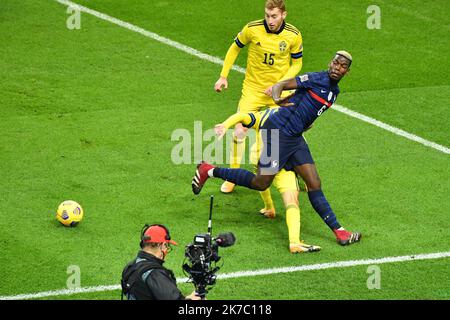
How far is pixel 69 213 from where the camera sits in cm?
1486

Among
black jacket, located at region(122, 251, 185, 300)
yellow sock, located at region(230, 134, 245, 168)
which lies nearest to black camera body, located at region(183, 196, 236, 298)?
black jacket, located at region(122, 251, 185, 300)

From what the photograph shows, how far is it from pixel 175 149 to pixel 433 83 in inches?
205

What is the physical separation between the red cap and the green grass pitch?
2.06 m

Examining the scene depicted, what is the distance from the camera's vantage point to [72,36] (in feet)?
70.8

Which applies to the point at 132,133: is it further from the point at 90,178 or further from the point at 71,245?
the point at 71,245

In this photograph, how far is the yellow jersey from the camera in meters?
16.1

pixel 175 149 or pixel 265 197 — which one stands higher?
pixel 175 149

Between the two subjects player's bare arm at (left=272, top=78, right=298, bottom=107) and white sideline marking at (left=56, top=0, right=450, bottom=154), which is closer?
player's bare arm at (left=272, top=78, right=298, bottom=107)

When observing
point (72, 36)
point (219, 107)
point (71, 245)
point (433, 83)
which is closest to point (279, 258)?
point (71, 245)

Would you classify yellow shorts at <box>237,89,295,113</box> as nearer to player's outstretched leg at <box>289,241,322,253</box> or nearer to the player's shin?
the player's shin

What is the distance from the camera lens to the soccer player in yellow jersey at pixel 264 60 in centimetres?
1614

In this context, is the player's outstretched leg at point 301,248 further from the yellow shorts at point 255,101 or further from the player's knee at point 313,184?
the yellow shorts at point 255,101

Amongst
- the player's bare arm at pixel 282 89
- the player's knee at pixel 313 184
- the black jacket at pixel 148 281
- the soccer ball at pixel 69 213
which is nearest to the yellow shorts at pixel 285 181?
the player's knee at pixel 313 184
